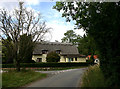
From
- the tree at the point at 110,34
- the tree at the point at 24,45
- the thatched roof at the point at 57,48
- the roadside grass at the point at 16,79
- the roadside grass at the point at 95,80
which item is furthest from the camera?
the thatched roof at the point at 57,48

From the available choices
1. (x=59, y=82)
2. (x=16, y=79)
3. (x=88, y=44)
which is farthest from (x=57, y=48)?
(x=88, y=44)

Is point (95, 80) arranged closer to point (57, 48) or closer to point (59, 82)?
point (59, 82)

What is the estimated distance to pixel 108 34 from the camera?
7.12 meters

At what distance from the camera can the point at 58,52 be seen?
46.6 metres

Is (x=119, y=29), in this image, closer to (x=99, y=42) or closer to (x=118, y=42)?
(x=118, y=42)

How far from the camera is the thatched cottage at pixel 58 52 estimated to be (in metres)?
44.1

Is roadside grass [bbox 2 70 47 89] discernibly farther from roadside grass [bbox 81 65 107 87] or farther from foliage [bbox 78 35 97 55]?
foliage [bbox 78 35 97 55]

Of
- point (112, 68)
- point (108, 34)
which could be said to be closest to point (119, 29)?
point (108, 34)

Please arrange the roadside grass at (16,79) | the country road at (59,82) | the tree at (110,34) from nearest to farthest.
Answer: the tree at (110,34), the country road at (59,82), the roadside grass at (16,79)

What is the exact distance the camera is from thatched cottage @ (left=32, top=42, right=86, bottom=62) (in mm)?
44144

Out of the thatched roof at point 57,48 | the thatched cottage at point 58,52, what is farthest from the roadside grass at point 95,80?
the thatched roof at point 57,48

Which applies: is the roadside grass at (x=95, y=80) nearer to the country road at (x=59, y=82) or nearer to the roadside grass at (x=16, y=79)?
the country road at (x=59, y=82)

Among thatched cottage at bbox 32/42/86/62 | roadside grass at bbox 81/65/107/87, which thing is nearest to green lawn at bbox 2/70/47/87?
roadside grass at bbox 81/65/107/87

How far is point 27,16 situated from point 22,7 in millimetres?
1503
